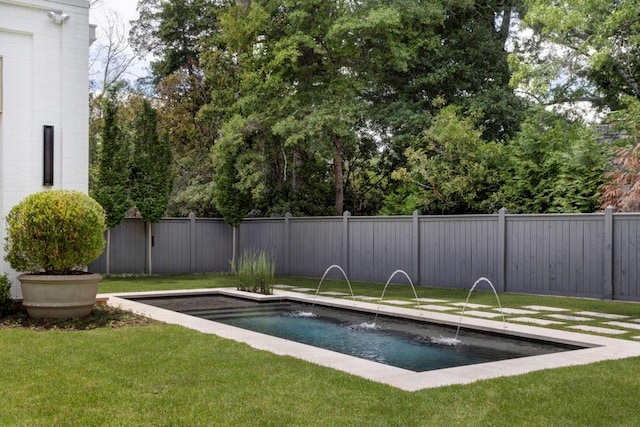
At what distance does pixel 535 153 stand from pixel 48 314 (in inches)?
420

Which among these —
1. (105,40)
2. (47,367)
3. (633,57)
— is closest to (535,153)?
(633,57)

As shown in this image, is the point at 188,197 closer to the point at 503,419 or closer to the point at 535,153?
the point at 535,153

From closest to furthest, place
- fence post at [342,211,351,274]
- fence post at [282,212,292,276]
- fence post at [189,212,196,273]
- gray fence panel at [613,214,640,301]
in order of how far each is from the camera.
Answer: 1. gray fence panel at [613,214,640,301]
2. fence post at [342,211,351,274]
3. fence post at [282,212,292,276]
4. fence post at [189,212,196,273]

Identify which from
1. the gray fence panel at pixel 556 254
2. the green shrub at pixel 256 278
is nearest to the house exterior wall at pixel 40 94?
the green shrub at pixel 256 278

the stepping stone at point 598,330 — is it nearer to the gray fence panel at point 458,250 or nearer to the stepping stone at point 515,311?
the stepping stone at point 515,311

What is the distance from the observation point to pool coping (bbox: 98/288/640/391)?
4996mm

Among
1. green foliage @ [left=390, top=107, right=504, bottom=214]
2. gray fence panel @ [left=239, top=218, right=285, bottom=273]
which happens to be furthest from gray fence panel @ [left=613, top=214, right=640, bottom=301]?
gray fence panel @ [left=239, top=218, right=285, bottom=273]

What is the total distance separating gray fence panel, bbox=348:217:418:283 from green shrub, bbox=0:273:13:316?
8.35m

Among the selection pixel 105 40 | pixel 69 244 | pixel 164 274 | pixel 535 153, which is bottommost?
pixel 164 274

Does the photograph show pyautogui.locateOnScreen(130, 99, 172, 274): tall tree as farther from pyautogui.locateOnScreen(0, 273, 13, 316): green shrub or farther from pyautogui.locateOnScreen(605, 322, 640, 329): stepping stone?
pyautogui.locateOnScreen(605, 322, 640, 329): stepping stone

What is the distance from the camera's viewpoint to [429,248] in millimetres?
13531

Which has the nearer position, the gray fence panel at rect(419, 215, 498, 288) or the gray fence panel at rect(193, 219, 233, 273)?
the gray fence panel at rect(419, 215, 498, 288)

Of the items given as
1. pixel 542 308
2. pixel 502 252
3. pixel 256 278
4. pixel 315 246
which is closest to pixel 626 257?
pixel 542 308

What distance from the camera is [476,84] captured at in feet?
60.4
